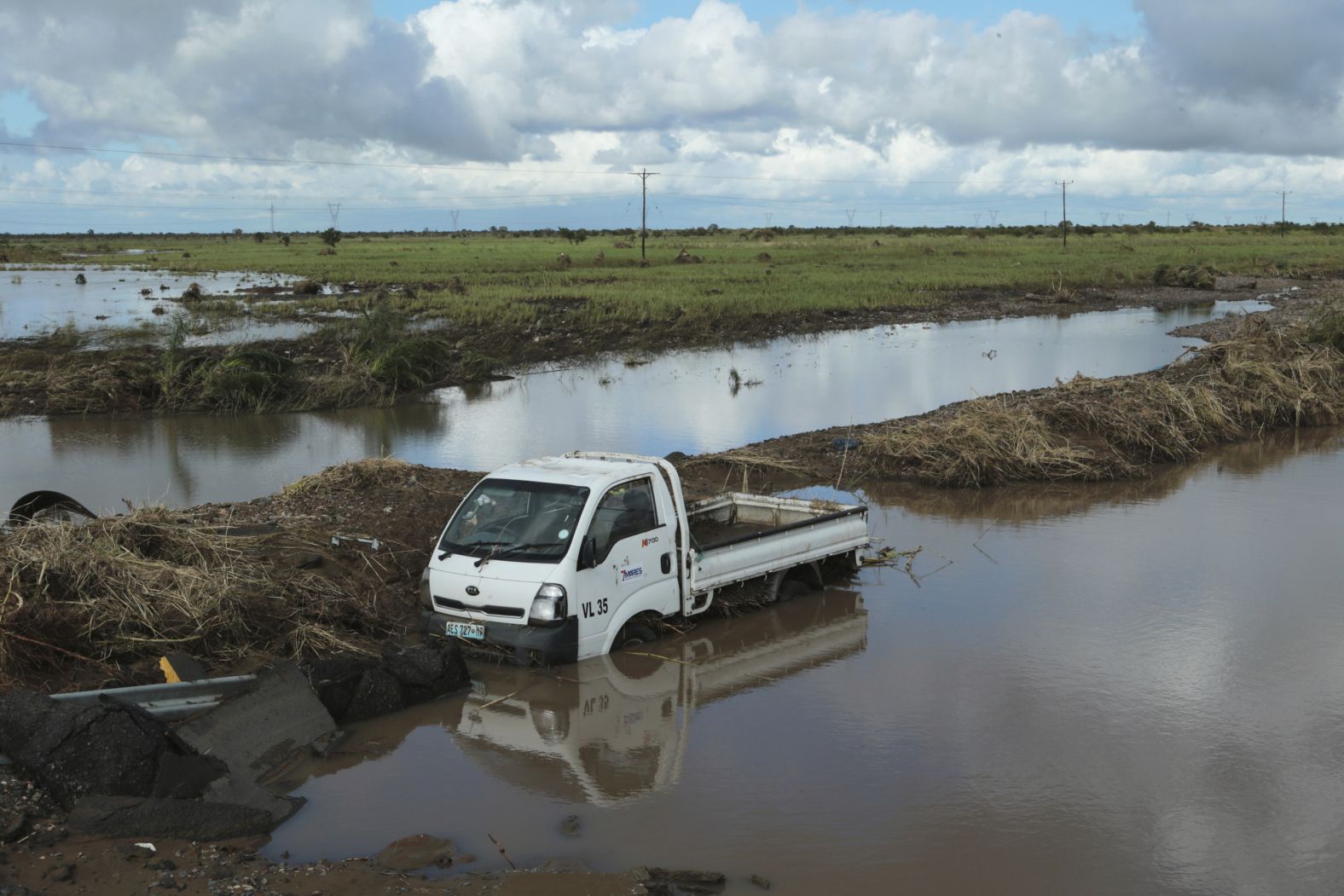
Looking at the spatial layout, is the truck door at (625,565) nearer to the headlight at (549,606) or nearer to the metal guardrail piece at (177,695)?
the headlight at (549,606)

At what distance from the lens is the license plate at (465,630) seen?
9781 millimetres

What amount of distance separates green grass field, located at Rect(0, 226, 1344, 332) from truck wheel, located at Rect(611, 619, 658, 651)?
77.3ft

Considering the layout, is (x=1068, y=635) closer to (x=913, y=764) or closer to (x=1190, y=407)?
(x=913, y=764)

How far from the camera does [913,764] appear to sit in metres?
8.48

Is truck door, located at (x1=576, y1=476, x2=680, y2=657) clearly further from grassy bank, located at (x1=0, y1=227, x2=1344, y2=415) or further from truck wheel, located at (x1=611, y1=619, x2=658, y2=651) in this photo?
grassy bank, located at (x1=0, y1=227, x2=1344, y2=415)

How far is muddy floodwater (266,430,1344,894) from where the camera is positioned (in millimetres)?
7230

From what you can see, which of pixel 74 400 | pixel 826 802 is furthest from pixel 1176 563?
pixel 74 400

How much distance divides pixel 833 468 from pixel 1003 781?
404 inches

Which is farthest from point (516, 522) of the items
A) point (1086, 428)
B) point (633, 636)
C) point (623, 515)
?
point (1086, 428)

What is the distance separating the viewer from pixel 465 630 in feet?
32.3

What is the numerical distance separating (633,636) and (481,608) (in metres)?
1.48

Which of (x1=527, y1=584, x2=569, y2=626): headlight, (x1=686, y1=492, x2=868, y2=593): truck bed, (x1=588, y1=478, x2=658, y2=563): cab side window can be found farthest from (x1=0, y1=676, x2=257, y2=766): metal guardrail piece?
(x1=686, y1=492, x2=868, y2=593): truck bed

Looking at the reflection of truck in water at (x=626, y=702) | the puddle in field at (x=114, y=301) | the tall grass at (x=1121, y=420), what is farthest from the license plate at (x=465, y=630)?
the puddle in field at (x=114, y=301)

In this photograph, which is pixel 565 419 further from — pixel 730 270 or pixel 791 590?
pixel 730 270
